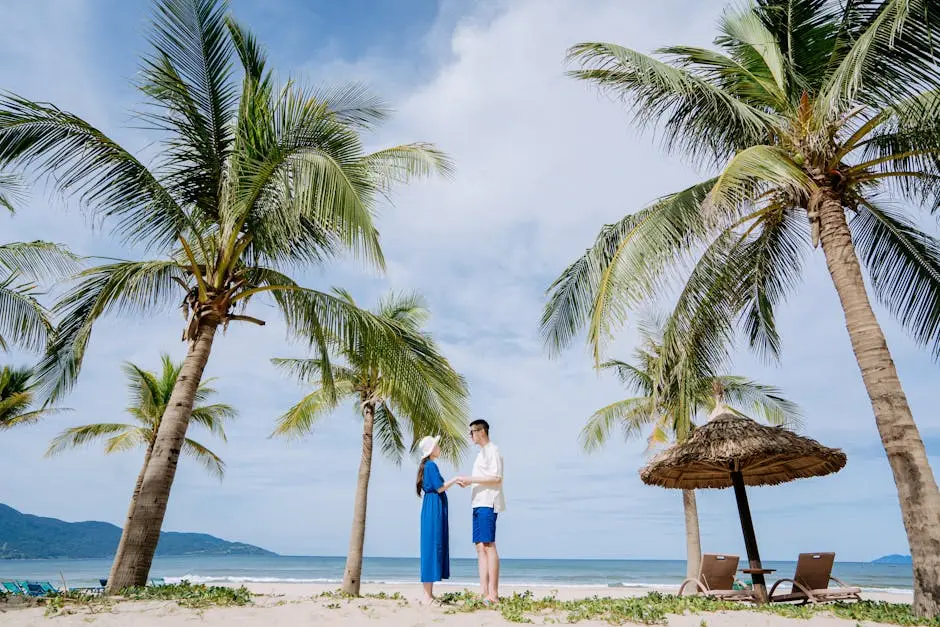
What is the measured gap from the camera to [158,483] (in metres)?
6.46

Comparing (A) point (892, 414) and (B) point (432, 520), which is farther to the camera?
(A) point (892, 414)

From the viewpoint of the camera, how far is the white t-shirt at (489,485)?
5.54m

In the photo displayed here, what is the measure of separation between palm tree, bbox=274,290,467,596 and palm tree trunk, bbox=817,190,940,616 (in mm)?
4685

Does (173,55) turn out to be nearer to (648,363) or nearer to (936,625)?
(936,625)

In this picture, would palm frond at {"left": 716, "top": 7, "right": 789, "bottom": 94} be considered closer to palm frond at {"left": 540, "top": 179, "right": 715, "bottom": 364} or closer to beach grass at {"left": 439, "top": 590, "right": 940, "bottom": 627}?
palm frond at {"left": 540, "top": 179, "right": 715, "bottom": 364}

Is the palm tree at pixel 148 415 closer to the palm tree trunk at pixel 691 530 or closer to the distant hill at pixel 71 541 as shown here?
the palm tree trunk at pixel 691 530

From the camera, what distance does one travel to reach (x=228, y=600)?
5.68 metres

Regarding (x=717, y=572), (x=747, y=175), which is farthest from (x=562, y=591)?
(x=747, y=175)

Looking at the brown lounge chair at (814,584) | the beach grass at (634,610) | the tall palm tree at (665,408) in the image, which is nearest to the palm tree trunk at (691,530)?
the tall palm tree at (665,408)

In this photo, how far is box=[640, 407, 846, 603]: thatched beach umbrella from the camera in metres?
7.96

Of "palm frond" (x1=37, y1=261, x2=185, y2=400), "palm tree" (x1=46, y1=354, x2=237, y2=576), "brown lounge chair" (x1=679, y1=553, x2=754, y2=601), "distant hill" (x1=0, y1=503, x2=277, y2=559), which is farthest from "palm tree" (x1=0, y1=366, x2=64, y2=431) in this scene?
"distant hill" (x1=0, y1=503, x2=277, y2=559)

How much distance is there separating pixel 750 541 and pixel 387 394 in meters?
5.52

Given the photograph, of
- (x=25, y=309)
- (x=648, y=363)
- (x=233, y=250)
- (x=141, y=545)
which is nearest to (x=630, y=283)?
(x=233, y=250)

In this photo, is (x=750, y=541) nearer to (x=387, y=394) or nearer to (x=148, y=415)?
(x=387, y=394)
